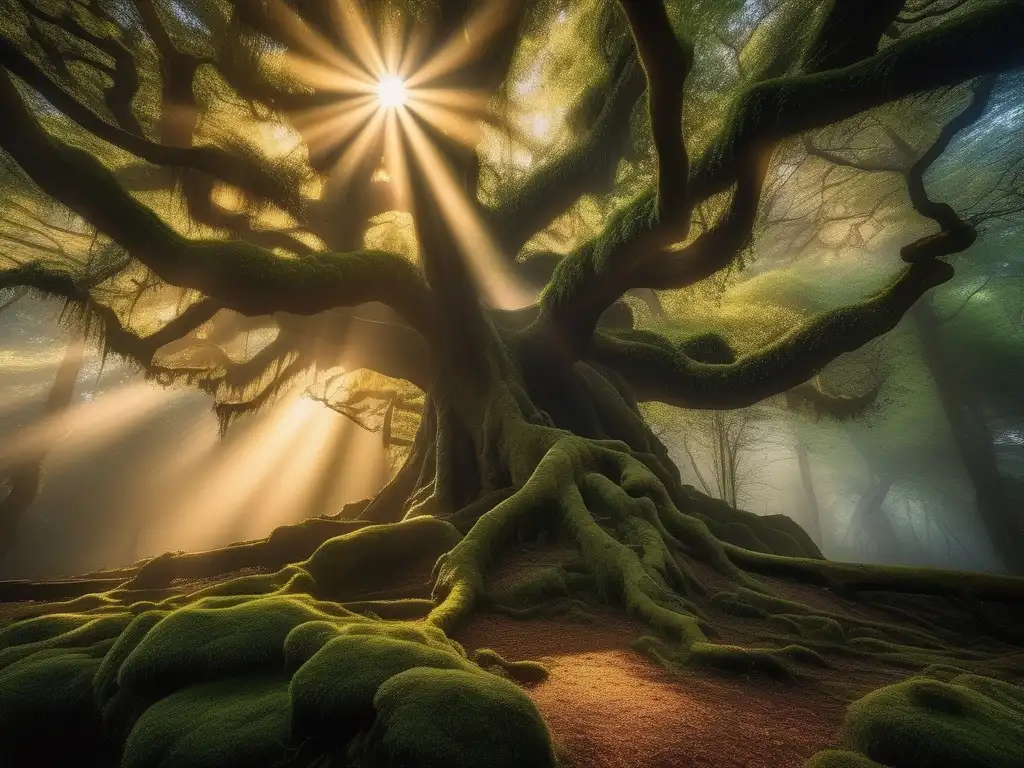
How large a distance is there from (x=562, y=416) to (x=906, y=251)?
5.50 m

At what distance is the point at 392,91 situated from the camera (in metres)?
7.14

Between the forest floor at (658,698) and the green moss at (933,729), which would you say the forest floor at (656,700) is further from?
the green moss at (933,729)

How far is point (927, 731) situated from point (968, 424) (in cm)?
2646

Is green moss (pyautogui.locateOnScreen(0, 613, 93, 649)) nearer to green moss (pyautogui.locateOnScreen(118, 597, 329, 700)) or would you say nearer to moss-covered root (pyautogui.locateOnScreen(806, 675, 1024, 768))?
green moss (pyautogui.locateOnScreen(118, 597, 329, 700))

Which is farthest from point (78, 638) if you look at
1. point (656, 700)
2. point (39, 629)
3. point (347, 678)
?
point (656, 700)

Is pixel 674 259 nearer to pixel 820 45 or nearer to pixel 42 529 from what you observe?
pixel 820 45

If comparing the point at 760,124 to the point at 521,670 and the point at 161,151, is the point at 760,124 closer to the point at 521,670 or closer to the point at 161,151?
the point at 521,670

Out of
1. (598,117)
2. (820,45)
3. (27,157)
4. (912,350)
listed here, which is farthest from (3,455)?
(912,350)

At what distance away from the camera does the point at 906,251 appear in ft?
19.4

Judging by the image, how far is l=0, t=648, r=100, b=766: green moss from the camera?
6.93 feet

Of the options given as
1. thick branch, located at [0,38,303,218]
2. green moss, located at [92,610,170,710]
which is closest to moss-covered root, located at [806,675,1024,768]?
green moss, located at [92,610,170,710]

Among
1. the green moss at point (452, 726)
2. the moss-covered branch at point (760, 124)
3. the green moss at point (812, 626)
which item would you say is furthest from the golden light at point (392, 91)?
the green moss at point (812, 626)

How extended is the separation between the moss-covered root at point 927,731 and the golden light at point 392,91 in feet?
27.2

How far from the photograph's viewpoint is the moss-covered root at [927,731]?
1632 mm
